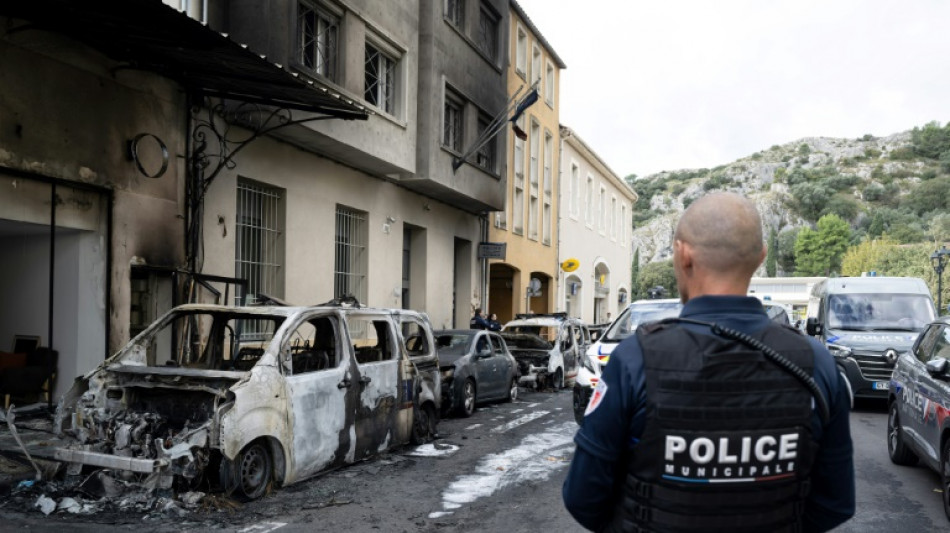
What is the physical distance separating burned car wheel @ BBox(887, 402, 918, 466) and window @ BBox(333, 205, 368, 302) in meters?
10.3

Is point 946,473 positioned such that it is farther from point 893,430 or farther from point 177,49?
point 177,49

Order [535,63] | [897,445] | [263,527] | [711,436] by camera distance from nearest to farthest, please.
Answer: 1. [711,436]
2. [263,527]
3. [897,445]
4. [535,63]

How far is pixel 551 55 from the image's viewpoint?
3072cm

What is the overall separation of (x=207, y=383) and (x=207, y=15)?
728 centimetres

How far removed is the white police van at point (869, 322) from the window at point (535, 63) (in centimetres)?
1614

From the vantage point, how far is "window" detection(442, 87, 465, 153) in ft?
64.4

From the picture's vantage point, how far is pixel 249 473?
259 inches

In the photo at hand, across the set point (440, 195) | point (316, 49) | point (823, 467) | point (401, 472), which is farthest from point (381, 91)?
point (823, 467)

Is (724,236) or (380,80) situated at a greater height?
(380,80)

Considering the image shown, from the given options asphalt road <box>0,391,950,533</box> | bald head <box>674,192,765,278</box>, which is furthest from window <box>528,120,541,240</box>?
bald head <box>674,192,765,278</box>

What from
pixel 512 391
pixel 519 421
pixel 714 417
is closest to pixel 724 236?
pixel 714 417

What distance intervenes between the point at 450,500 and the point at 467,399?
5959mm

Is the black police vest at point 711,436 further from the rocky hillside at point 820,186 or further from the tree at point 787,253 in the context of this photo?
the tree at point 787,253

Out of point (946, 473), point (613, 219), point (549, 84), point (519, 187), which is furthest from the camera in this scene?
point (613, 219)
